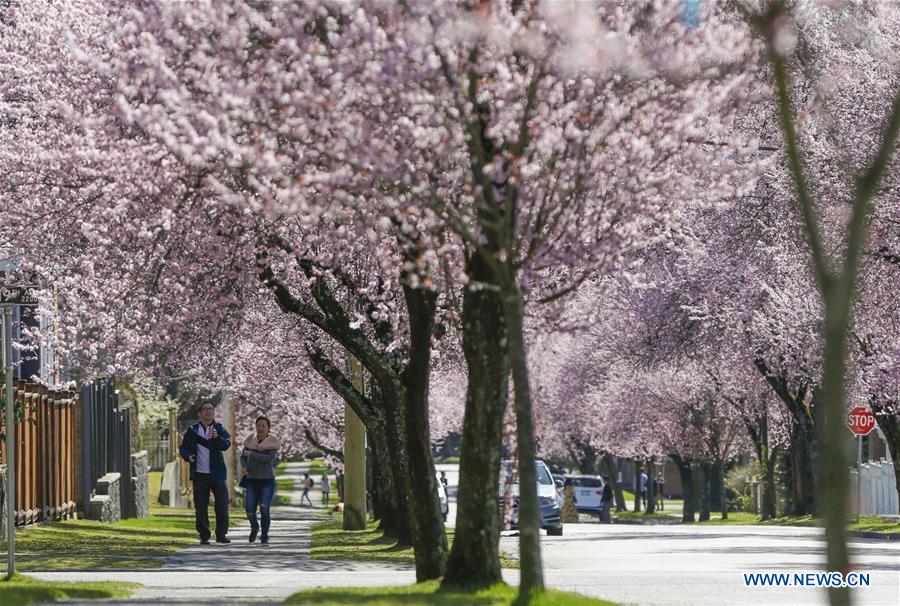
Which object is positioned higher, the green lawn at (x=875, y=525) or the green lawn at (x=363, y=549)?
the green lawn at (x=363, y=549)

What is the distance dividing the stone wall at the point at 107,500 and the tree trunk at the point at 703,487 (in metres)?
28.6

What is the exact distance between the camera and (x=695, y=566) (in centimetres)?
2025

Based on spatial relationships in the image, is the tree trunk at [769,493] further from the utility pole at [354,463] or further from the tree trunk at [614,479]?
the utility pole at [354,463]

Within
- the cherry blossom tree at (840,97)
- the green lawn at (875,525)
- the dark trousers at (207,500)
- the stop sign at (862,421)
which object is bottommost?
the green lawn at (875,525)

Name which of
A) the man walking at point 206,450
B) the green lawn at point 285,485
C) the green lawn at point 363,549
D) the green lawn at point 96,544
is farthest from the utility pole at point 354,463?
the green lawn at point 285,485

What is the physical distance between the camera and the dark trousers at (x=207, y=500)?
2270 cm

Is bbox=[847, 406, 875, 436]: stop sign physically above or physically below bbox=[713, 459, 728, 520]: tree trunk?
above

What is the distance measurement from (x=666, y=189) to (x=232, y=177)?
3728 millimetres

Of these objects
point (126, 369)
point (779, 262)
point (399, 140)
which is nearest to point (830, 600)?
point (399, 140)

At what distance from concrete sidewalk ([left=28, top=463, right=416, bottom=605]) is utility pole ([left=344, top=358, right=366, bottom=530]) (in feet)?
23.8

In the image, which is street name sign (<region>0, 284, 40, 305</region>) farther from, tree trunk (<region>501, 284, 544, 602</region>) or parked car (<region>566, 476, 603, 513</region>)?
parked car (<region>566, 476, 603, 513</region>)

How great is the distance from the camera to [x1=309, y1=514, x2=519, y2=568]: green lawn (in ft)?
72.1

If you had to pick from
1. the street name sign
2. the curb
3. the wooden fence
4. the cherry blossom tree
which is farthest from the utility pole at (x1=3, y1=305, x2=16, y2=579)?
the curb

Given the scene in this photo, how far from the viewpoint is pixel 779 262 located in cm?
3028
